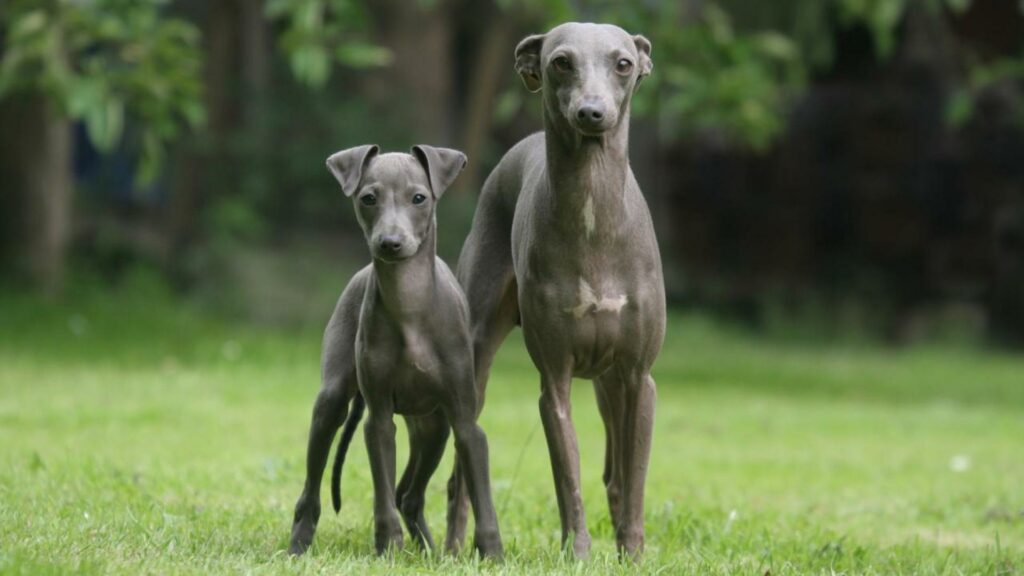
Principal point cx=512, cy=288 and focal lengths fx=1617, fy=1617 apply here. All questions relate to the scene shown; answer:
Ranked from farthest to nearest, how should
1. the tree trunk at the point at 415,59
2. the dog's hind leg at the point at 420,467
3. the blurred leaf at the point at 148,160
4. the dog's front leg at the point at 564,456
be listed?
the tree trunk at the point at 415,59, the blurred leaf at the point at 148,160, the dog's hind leg at the point at 420,467, the dog's front leg at the point at 564,456

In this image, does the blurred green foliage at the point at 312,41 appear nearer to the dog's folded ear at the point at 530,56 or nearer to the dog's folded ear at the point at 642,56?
the dog's folded ear at the point at 530,56

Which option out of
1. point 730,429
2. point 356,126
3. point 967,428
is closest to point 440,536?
point 730,429

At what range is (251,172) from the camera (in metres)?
17.4

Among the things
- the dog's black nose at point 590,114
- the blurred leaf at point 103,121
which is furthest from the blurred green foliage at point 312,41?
the dog's black nose at point 590,114

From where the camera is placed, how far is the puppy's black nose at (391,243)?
5289 millimetres

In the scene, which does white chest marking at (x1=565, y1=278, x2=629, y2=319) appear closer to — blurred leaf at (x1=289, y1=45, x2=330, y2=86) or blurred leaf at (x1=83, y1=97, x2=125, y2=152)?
blurred leaf at (x1=289, y1=45, x2=330, y2=86)

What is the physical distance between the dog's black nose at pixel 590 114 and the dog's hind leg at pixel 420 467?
133cm

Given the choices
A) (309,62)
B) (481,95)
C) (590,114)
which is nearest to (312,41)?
(309,62)

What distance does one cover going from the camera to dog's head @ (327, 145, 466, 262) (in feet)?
17.5

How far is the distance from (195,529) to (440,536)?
1.14m

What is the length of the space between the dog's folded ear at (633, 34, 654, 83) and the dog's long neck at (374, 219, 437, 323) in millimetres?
934

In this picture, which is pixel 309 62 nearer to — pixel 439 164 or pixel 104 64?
pixel 104 64

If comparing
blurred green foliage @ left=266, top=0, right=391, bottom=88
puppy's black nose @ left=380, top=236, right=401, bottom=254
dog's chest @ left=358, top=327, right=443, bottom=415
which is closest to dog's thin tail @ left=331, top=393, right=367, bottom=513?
dog's chest @ left=358, top=327, right=443, bottom=415

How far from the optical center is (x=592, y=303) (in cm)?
552
